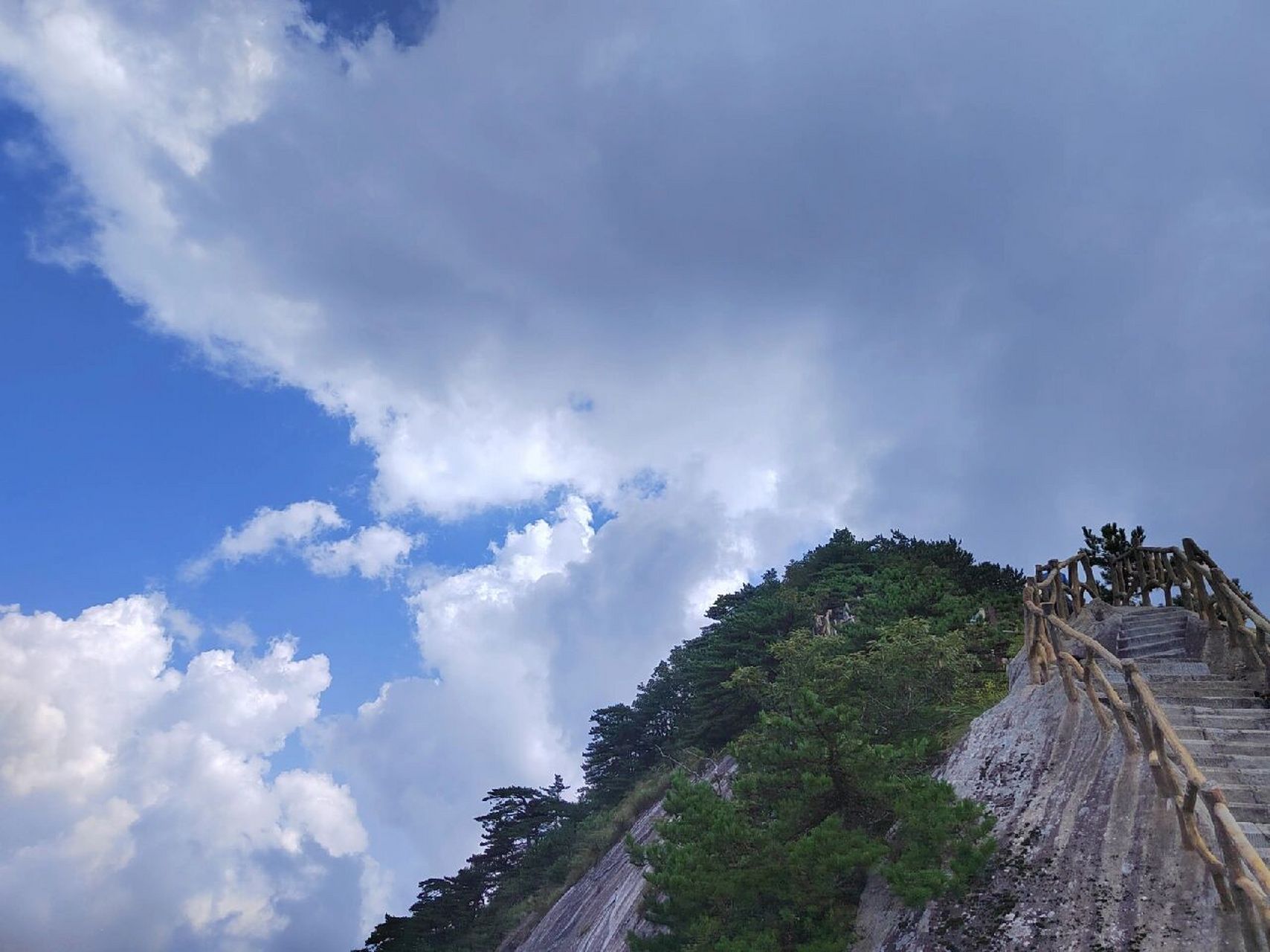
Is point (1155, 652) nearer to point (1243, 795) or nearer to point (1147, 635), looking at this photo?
point (1147, 635)

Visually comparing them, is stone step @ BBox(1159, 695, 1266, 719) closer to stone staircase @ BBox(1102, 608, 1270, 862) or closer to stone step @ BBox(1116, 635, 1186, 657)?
stone staircase @ BBox(1102, 608, 1270, 862)

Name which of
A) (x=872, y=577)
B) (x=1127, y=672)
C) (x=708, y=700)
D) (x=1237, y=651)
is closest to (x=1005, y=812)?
(x=1127, y=672)

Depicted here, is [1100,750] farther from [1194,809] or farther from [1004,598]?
[1004,598]

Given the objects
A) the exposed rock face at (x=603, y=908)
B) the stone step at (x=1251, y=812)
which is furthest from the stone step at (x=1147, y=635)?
the exposed rock face at (x=603, y=908)


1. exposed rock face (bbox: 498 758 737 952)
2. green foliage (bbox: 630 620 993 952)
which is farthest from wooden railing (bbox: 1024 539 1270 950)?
exposed rock face (bbox: 498 758 737 952)

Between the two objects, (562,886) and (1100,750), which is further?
(562,886)

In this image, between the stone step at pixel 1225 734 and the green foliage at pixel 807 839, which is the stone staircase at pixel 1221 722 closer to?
the stone step at pixel 1225 734

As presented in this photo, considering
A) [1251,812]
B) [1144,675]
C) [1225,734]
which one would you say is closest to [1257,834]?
[1251,812]

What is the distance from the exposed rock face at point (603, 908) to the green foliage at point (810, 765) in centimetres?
134

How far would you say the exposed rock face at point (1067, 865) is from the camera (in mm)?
7660

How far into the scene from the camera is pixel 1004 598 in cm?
2711

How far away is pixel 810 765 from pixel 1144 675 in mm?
5486

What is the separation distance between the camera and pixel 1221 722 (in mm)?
10203

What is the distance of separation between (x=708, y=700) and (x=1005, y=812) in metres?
16.7
